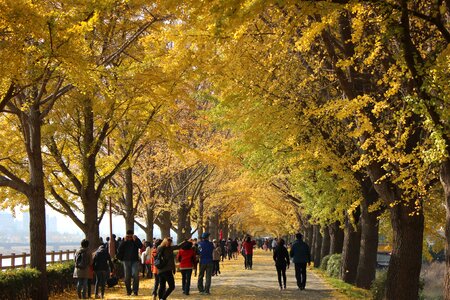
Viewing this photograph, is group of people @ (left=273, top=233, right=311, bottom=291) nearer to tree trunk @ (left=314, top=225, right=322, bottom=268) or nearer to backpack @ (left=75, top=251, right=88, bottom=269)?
backpack @ (left=75, top=251, right=88, bottom=269)

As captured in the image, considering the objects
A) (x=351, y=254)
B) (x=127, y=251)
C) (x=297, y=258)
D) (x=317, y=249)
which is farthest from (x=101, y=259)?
(x=317, y=249)

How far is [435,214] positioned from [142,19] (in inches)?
472

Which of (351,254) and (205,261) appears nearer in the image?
(205,261)

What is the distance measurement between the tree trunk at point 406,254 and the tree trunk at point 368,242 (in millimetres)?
5486

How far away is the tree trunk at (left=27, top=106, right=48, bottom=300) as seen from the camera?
1570 cm

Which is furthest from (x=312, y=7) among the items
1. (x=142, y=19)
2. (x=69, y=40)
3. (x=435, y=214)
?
(x=435, y=214)

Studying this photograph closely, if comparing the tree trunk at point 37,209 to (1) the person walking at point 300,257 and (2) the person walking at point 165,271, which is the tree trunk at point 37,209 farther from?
(1) the person walking at point 300,257

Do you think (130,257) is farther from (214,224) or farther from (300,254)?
(214,224)

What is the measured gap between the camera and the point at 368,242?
1908 cm

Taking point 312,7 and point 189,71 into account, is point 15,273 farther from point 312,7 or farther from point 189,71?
point 312,7

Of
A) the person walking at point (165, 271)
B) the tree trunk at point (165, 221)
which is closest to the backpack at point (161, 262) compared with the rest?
the person walking at point (165, 271)

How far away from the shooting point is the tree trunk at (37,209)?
15695 mm

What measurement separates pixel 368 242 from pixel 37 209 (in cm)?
999

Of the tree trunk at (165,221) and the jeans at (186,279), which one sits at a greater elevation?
the tree trunk at (165,221)
